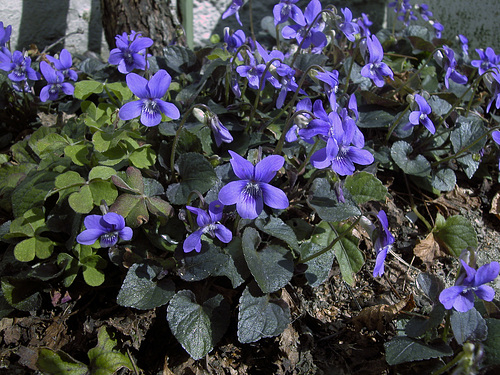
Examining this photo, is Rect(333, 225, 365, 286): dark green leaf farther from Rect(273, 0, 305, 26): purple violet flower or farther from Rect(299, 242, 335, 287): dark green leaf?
Rect(273, 0, 305, 26): purple violet flower

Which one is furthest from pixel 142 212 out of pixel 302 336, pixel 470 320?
pixel 470 320

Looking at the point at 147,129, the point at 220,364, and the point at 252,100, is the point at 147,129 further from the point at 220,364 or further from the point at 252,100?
the point at 220,364

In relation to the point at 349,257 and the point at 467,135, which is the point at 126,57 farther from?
the point at 467,135

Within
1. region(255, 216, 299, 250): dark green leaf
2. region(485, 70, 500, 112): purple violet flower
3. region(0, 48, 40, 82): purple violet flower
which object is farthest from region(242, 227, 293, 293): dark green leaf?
region(0, 48, 40, 82): purple violet flower

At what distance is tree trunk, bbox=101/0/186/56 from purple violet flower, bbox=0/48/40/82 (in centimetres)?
107

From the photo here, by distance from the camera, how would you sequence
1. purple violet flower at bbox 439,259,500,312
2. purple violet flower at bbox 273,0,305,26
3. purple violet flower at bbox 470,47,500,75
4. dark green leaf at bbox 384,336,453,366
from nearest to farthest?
purple violet flower at bbox 439,259,500,312 → dark green leaf at bbox 384,336,453,366 → purple violet flower at bbox 273,0,305,26 → purple violet flower at bbox 470,47,500,75

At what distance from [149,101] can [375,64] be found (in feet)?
3.96

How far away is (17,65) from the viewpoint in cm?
251

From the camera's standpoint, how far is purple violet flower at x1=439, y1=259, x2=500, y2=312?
140 cm

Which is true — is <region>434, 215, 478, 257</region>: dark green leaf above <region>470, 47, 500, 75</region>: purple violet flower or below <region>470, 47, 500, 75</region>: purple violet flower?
below

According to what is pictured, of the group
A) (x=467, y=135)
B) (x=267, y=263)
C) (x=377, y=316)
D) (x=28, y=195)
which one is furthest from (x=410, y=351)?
(x=28, y=195)

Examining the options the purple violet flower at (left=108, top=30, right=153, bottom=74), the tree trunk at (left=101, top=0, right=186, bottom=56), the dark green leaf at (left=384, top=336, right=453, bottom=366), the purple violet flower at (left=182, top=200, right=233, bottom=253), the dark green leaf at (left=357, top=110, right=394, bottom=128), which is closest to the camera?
the dark green leaf at (left=384, top=336, right=453, bottom=366)

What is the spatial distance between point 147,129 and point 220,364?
1286 millimetres

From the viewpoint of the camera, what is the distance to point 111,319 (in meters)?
1.88
